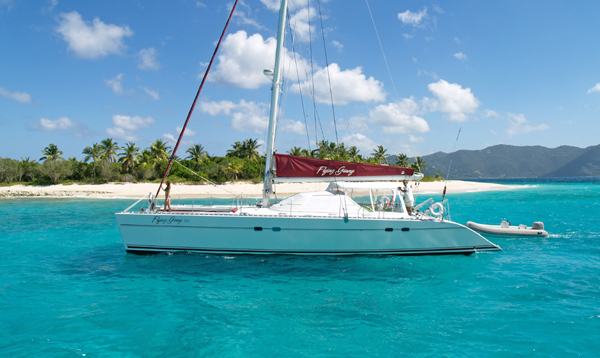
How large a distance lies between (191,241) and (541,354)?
330 inches

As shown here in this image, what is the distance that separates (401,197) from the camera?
10.0m

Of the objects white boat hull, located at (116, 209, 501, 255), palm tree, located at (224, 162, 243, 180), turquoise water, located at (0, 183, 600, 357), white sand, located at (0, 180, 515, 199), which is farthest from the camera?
palm tree, located at (224, 162, 243, 180)

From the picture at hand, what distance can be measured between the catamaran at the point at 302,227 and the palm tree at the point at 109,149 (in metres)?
45.9

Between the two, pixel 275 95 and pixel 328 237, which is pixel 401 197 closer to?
pixel 328 237

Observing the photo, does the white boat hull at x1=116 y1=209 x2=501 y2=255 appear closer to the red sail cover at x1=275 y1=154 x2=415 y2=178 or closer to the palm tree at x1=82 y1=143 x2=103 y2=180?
the red sail cover at x1=275 y1=154 x2=415 y2=178

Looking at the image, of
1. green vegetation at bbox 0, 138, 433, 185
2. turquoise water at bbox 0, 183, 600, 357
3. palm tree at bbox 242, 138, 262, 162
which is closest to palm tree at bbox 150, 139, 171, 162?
green vegetation at bbox 0, 138, 433, 185

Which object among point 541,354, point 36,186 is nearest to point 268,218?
point 541,354

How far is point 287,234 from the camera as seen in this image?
8773 mm

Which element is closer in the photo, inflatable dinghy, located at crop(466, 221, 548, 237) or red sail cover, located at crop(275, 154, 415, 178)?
red sail cover, located at crop(275, 154, 415, 178)

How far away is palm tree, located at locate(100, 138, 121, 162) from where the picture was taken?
47.3 m

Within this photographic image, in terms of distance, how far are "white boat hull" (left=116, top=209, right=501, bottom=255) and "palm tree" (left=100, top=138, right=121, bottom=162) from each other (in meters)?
46.0

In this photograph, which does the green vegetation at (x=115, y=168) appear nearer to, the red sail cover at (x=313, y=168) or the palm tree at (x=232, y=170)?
the palm tree at (x=232, y=170)

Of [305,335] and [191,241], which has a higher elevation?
[191,241]

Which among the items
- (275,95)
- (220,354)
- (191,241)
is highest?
(275,95)
